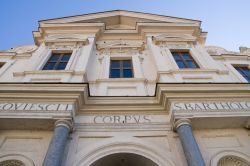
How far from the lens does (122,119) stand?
902 cm

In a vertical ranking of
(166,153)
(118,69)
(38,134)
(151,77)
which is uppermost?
(118,69)

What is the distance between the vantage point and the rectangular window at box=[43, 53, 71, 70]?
12127mm

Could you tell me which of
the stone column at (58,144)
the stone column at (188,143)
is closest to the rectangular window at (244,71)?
the stone column at (188,143)

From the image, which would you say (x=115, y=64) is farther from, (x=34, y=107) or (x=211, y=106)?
(x=211, y=106)

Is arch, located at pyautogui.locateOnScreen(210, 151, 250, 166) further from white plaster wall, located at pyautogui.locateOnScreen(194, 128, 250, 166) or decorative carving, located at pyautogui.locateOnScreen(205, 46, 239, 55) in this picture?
decorative carving, located at pyautogui.locateOnScreen(205, 46, 239, 55)

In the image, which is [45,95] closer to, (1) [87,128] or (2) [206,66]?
(1) [87,128]

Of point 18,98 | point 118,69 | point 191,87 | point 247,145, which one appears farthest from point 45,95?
point 247,145

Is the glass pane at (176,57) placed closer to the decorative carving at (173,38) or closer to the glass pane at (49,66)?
the decorative carving at (173,38)

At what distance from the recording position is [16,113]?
8344 mm

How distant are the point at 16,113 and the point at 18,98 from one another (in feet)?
2.66

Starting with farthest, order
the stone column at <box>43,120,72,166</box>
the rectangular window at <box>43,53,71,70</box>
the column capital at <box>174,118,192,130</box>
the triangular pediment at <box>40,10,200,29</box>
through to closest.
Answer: the triangular pediment at <box>40,10,200,29</box> < the rectangular window at <box>43,53,71,70</box> < the column capital at <box>174,118,192,130</box> < the stone column at <box>43,120,72,166</box>

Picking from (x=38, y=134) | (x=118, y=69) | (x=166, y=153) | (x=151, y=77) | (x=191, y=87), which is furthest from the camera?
(x=118, y=69)

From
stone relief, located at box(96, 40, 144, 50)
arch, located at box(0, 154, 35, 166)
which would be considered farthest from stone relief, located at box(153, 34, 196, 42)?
arch, located at box(0, 154, 35, 166)

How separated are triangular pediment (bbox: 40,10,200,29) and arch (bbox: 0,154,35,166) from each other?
31.3 feet
